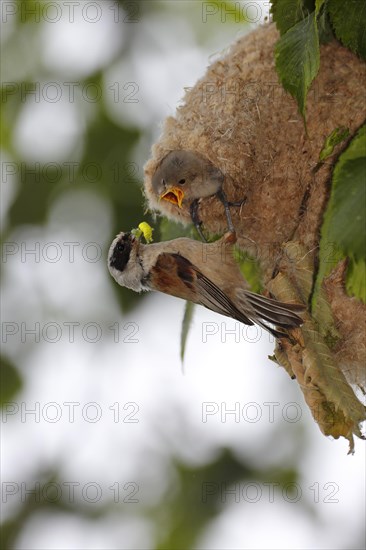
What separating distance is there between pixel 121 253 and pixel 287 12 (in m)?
0.80

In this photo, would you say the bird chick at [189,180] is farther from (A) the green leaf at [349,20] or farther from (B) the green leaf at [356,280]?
(B) the green leaf at [356,280]

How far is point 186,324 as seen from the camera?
7.43 feet

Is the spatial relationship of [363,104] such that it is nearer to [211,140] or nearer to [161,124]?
[211,140]

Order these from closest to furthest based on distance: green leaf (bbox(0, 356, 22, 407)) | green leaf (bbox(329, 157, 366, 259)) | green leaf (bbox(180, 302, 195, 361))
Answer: green leaf (bbox(329, 157, 366, 259)), green leaf (bbox(180, 302, 195, 361)), green leaf (bbox(0, 356, 22, 407))

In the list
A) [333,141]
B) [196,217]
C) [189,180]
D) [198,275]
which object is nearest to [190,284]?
[198,275]

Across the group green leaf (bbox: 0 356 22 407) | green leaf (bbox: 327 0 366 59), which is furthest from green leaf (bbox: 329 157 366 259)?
green leaf (bbox: 0 356 22 407)

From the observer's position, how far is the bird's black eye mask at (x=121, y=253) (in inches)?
91.0

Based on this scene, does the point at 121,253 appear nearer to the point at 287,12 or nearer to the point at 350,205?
the point at 287,12

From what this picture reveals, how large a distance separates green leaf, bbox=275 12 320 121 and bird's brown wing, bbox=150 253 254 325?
0.59 metres

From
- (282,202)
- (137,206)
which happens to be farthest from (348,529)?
(282,202)

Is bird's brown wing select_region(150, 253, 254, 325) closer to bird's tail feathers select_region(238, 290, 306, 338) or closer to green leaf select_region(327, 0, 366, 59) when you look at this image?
bird's tail feathers select_region(238, 290, 306, 338)

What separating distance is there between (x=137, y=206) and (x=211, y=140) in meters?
0.82

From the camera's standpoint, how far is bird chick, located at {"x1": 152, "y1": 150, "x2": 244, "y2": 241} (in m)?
2.02

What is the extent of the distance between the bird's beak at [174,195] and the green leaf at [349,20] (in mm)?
533
